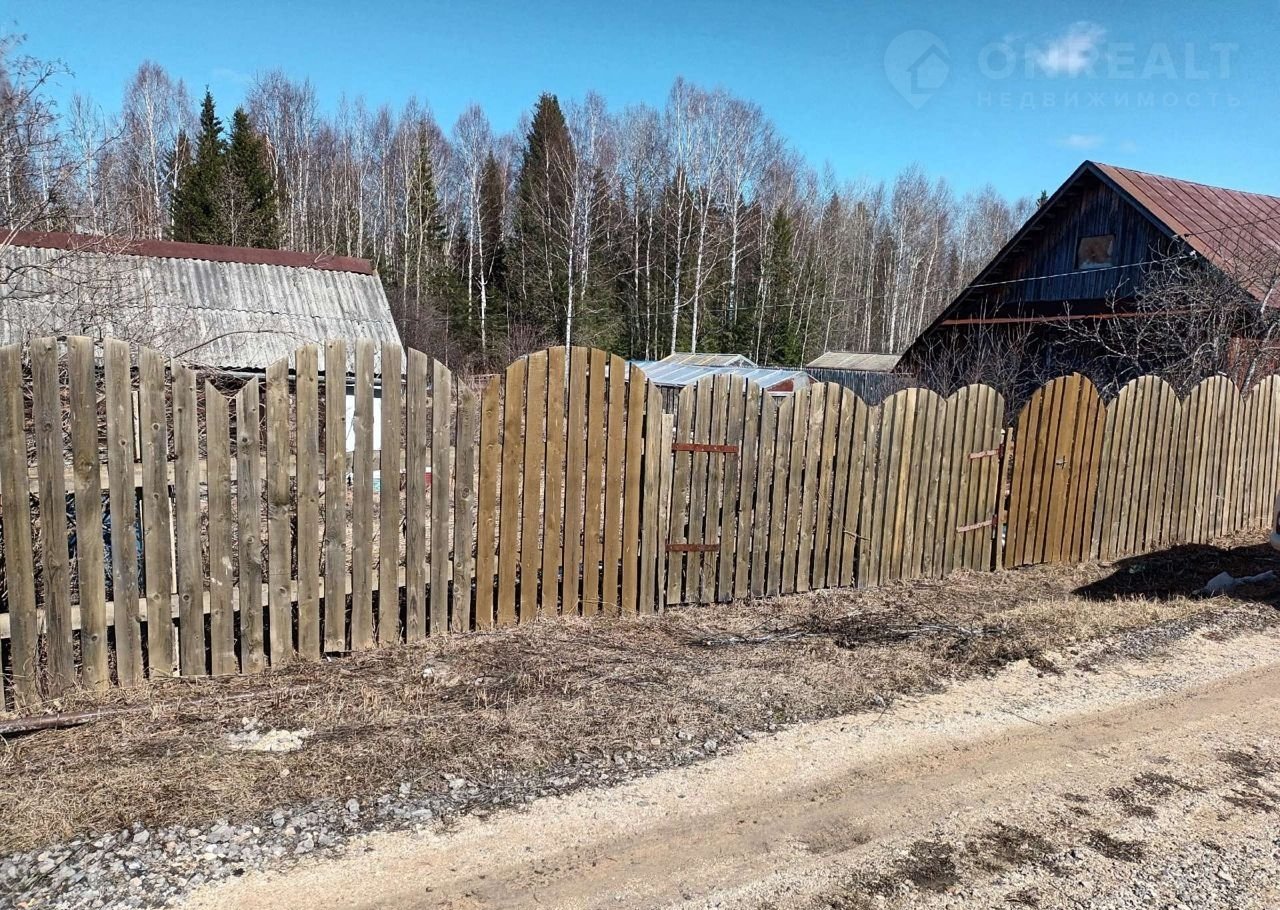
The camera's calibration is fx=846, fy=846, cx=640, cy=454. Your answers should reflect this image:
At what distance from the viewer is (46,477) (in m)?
3.79

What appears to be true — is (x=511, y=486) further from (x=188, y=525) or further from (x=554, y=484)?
(x=188, y=525)

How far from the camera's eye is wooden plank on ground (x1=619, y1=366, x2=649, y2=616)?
217 inches

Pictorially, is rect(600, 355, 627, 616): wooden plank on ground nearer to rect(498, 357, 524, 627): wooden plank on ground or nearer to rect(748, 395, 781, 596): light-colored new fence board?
rect(498, 357, 524, 627): wooden plank on ground

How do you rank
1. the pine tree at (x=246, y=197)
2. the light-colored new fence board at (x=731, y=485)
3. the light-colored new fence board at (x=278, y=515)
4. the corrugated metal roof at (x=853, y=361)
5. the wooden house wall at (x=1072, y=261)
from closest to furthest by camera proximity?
the light-colored new fence board at (x=278, y=515), the light-colored new fence board at (x=731, y=485), the wooden house wall at (x=1072, y=261), the pine tree at (x=246, y=197), the corrugated metal roof at (x=853, y=361)

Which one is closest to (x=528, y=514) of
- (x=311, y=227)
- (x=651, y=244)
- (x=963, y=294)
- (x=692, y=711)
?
(x=692, y=711)

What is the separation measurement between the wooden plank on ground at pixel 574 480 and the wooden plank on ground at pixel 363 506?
1187mm

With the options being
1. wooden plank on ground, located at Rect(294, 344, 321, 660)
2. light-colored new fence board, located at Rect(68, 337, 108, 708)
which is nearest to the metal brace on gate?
wooden plank on ground, located at Rect(294, 344, 321, 660)

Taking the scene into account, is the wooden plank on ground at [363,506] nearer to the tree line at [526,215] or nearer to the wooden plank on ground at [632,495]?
the wooden plank on ground at [632,495]

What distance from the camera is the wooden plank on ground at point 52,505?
147 inches

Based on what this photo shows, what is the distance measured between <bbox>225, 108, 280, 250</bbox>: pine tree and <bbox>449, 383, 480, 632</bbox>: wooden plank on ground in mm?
29418

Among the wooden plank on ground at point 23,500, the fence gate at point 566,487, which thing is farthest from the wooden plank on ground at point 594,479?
the wooden plank on ground at point 23,500

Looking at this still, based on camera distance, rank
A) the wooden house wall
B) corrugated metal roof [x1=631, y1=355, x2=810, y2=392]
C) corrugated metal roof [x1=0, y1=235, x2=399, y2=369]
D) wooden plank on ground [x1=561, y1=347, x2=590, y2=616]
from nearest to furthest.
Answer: wooden plank on ground [x1=561, y1=347, x2=590, y2=616], corrugated metal roof [x1=0, y1=235, x2=399, y2=369], the wooden house wall, corrugated metal roof [x1=631, y1=355, x2=810, y2=392]

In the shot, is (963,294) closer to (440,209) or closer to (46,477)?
(46,477)

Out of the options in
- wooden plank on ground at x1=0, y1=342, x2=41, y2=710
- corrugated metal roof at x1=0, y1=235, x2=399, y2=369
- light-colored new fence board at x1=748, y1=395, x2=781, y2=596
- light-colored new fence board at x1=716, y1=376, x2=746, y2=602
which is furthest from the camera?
corrugated metal roof at x1=0, y1=235, x2=399, y2=369
